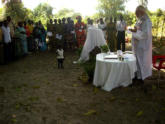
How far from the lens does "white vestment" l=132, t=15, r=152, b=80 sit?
520cm

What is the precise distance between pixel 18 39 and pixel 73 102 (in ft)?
20.5

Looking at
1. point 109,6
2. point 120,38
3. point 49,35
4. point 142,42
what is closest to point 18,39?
point 49,35

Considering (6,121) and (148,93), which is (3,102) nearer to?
(6,121)

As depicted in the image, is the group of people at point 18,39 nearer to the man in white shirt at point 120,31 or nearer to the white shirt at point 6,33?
the white shirt at point 6,33

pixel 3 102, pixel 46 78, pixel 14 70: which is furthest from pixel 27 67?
pixel 3 102

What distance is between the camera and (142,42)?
5.34 m

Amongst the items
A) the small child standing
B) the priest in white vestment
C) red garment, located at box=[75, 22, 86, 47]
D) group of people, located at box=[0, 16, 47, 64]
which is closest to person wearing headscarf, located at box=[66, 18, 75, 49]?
red garment, located at box=[75, 22, 86, 47]

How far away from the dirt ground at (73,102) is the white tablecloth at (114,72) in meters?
0.17

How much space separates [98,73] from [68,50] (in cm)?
685

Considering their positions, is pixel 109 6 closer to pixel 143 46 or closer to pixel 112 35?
pixel 112 35

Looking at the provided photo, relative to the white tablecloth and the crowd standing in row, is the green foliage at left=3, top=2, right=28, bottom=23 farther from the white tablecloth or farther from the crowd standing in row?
the white tablecloth

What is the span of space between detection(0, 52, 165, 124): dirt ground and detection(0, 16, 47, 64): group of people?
2.56m

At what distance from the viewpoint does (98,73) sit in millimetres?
5254

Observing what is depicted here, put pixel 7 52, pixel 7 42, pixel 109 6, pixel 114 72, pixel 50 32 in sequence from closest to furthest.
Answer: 1. pixel 114 72
2. pixel 7 42
3. pixel 7 52
4. pixel 50 32
5. pixel 109 6
